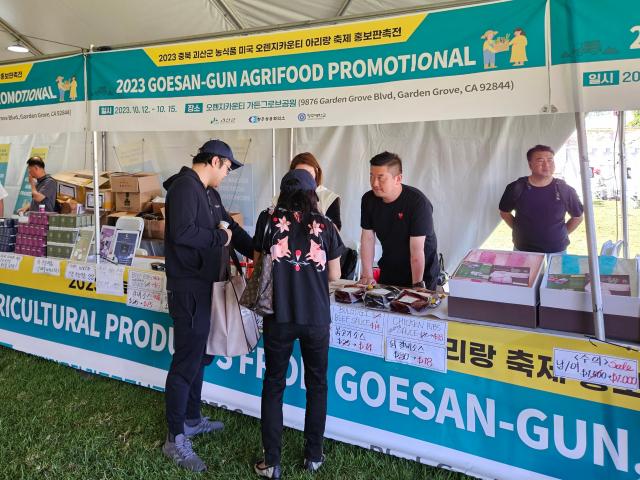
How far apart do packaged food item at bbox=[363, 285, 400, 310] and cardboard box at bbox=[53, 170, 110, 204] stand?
162 inches

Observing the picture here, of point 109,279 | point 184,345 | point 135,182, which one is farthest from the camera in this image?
point 135,182

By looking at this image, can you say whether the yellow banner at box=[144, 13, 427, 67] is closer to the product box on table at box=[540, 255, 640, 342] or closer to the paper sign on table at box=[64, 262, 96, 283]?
the product box on table at box=[540, 255, 640, 342]

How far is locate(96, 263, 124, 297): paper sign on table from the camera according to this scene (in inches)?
116

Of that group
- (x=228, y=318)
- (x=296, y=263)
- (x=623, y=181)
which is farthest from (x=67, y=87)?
(x=623, y=181)

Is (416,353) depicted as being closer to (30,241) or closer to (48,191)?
(30,241)

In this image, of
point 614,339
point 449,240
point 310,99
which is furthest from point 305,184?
point 449,240

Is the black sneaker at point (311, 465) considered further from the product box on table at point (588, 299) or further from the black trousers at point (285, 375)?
the product box on table at point (588, 299)

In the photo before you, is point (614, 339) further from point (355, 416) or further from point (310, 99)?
point (310, 99)

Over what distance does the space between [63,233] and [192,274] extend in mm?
1564

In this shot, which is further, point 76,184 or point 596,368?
point 76,184

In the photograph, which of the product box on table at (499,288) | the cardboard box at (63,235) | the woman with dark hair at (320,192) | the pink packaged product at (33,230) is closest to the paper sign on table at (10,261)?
the pink packaged product at (33,230)

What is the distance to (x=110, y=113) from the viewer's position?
2.90 metres

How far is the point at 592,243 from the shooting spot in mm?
1771

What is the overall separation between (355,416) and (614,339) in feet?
3.51
